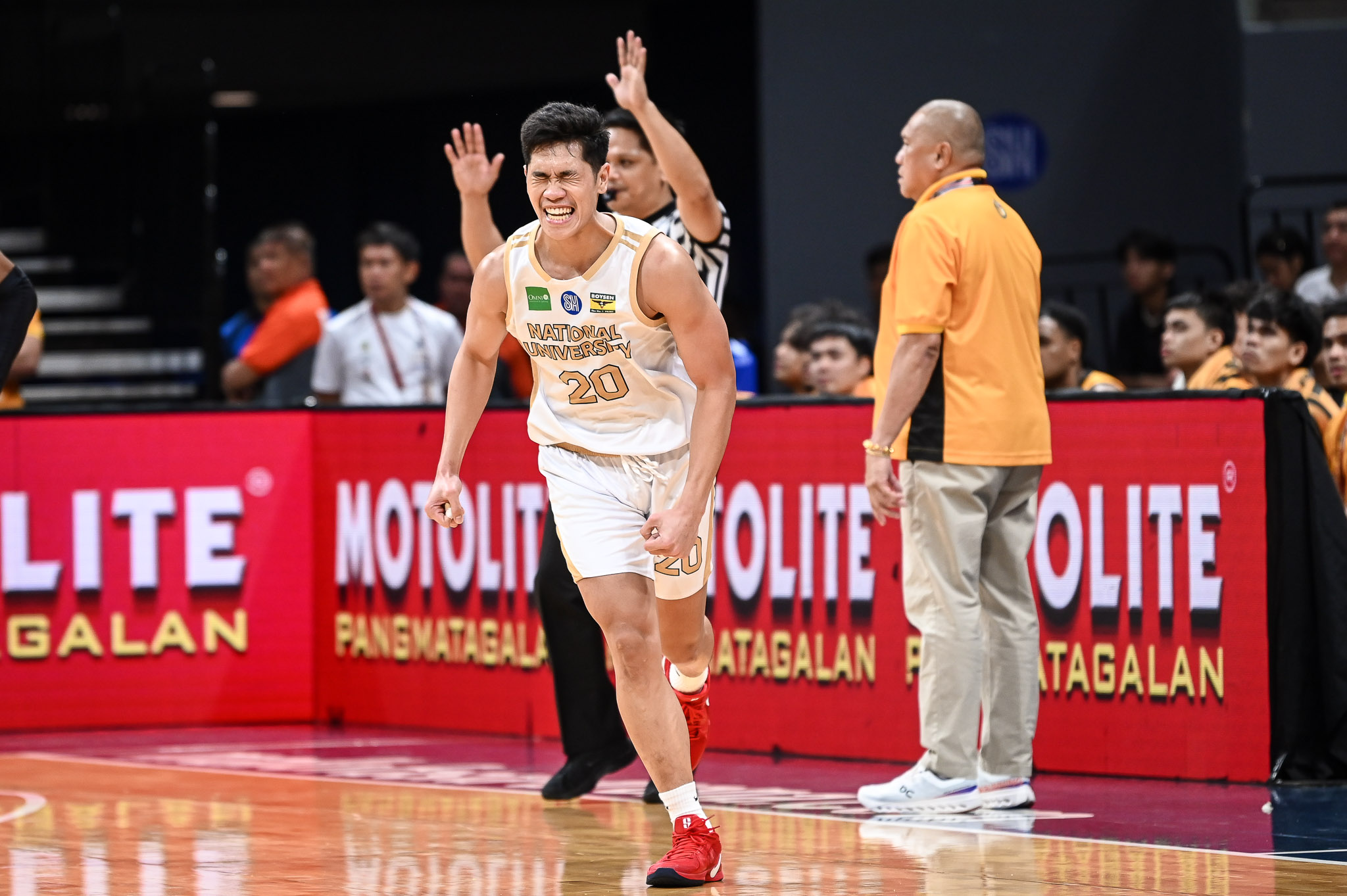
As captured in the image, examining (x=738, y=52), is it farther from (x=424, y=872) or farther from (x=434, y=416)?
(x=424, y=872)

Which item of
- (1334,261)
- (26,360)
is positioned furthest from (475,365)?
(1334,261)

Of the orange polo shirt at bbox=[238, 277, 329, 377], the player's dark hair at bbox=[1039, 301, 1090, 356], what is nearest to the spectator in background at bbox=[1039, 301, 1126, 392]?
the player's dark hair at bbox=[1039, 301, 1090, 356]

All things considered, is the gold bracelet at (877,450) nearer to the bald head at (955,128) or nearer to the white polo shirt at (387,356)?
the bald head at (955,128)

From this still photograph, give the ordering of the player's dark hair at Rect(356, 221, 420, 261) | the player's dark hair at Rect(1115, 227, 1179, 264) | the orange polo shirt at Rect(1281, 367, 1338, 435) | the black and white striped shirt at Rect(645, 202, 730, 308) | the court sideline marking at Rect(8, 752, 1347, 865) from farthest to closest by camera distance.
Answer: the player's dark hair at Rect(1115, 227, 1179, 264) → the player's dark hair at Rect(356, 221, 420, 261) → the orange polo shirt at Rect(1281, 367, 1338, 435) → the black and white striped shirt at Rect(645, 202, 730, 308) → the court sideline marking at Rect(8, 752, 1347, 865)

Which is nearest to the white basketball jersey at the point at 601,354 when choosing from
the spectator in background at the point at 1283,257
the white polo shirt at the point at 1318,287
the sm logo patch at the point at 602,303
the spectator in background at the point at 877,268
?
the sm logo patch at the point at 602,303

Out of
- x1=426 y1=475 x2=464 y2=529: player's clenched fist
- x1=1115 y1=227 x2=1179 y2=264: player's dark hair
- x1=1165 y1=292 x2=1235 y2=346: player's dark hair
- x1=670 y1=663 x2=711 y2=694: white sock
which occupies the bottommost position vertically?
x1=670 y1=663 x2=711 y2=694: white sock

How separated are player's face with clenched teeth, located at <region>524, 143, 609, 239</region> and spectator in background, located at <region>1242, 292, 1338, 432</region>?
3.66m

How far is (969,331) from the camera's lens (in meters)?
6.71

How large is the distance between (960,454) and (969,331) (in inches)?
15.8

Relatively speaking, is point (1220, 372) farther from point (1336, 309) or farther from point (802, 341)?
point (802, 341)

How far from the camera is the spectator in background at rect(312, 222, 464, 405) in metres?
10.6

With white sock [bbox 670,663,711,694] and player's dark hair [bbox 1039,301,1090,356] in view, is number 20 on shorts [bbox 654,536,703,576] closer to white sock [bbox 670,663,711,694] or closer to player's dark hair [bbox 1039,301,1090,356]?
white sock [bbox 670,663,711,694]

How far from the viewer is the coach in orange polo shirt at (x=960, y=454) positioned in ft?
21.9

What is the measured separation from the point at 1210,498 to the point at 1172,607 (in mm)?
420
